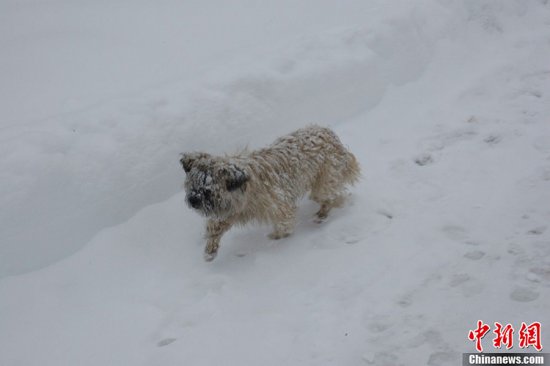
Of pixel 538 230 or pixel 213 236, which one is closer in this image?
pixel 538 230

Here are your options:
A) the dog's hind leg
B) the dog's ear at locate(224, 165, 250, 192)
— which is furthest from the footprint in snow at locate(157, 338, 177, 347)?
the dog's hind leg

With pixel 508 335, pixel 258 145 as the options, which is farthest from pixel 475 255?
pixel 258 145

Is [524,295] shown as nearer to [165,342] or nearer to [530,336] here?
[530,336]

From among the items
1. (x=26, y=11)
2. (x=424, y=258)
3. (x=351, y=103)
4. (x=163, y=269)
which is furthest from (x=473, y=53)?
(x=26, y=11)

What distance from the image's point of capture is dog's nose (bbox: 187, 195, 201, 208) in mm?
4262

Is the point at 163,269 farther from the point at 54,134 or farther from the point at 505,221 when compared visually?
the point at 505,221

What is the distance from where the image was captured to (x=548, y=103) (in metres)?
6.01

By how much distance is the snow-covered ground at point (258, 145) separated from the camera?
3586 millimetres

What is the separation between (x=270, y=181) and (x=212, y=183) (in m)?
0.64

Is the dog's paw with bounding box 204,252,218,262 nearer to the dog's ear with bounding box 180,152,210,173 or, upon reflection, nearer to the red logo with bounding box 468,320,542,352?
the dog's ear with bounding box 180,152,210,173

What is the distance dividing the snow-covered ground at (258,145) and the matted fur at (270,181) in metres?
0.27

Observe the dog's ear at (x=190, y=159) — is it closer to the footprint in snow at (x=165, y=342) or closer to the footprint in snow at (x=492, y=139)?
the footprint in snow at (x=165, y=342)

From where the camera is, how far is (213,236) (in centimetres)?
460

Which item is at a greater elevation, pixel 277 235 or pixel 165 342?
pixel 277 235
